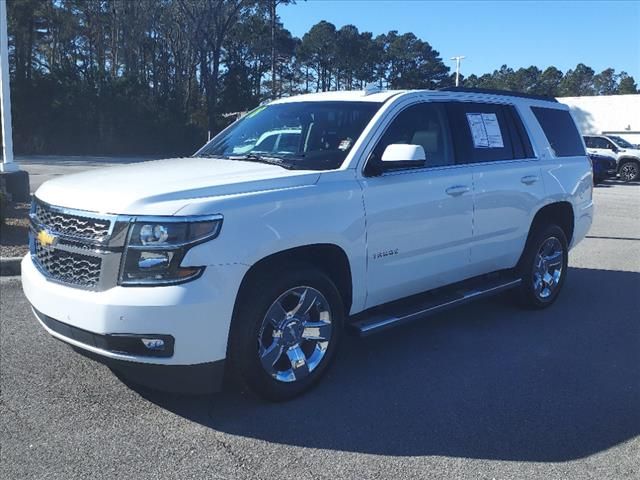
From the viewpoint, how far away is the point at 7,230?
29.1 ft

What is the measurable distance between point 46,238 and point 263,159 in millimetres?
1581

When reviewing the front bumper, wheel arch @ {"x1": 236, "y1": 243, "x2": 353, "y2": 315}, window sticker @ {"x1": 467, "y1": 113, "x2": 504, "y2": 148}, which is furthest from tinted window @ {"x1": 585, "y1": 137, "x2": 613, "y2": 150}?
the front bumper

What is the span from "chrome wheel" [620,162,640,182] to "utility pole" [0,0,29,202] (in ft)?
76.0

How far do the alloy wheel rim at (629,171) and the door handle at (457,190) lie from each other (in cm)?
2364

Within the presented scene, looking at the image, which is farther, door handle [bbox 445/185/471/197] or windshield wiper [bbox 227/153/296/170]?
door handle [bbox 445/185/471/197]

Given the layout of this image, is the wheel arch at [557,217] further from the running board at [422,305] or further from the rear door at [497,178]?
the running board at [422,305]

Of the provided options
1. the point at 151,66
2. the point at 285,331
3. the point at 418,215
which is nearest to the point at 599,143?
the point at 418,215

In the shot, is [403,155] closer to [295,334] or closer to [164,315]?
[295,334]

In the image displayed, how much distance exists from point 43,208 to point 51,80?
130 feet

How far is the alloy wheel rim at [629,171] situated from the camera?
2539 centimetres

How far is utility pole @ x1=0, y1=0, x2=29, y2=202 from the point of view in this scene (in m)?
11.3

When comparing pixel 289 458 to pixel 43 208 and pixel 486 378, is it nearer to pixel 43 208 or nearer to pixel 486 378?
pixel 486 378

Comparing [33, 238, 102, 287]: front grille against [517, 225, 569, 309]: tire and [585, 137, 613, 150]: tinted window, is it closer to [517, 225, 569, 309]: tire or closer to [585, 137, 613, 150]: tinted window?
[517, 225, 569, 309]: tire

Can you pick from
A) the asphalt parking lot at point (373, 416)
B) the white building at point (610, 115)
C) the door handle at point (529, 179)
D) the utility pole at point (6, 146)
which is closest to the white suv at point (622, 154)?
the white building at point (610, 115)
